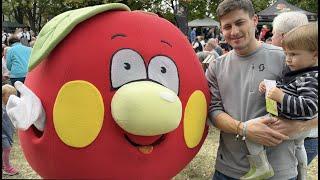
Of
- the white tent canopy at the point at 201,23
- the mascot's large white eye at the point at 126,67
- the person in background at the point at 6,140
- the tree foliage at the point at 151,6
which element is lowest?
the white tent canopy at the point at 201,23

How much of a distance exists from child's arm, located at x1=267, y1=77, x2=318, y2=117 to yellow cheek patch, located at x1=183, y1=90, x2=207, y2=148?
0.41 m

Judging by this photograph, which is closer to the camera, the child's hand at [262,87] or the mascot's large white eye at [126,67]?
the mascot's large white eye at [126,67]

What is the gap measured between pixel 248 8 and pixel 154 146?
3.06ft

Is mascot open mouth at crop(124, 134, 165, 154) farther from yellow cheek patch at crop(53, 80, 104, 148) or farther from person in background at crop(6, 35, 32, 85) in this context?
person in background at crop(6, 35, 32, 85)

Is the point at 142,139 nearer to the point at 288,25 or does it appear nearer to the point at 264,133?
the point at 264,133

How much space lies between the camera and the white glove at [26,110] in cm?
218

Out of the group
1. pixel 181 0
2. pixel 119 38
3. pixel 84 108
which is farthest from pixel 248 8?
pixel 181 0

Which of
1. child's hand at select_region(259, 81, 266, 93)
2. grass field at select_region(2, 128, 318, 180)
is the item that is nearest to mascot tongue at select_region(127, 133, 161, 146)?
child's hand at select_region(259, 81, 266, 93)

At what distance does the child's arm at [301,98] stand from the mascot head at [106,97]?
500mm

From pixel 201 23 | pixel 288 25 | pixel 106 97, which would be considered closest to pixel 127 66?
pixel 106 97

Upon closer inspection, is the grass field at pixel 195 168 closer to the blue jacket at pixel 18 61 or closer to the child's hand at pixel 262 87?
the blue jacket at pixel 18 61

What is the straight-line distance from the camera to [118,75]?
2.25m

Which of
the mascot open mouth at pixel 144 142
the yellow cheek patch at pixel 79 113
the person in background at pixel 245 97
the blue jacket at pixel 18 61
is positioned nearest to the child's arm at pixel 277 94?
the person in background at pixel 245 97

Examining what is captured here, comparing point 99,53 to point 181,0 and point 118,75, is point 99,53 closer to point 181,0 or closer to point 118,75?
point 118,75
